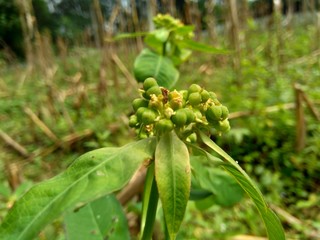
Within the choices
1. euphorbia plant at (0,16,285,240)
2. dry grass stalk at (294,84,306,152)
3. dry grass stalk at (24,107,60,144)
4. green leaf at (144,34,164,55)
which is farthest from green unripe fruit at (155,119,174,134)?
dry grass stalk at (24,107,60,144)

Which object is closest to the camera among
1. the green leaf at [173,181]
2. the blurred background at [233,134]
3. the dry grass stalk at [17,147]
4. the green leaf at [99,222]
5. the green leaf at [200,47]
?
the green leaf at [173,181]

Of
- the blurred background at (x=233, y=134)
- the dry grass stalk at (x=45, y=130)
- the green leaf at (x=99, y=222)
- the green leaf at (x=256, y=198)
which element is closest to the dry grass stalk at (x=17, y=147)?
the blurred background at (x=233, y=134)

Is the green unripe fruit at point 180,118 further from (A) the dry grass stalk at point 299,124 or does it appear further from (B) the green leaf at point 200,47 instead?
(A) the dry grass stalk at point 299,124

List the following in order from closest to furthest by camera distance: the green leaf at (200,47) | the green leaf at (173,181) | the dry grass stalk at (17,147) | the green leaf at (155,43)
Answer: the green leaf at (173,181) → the green leaf at (200,47) → the green leaf at (155,43) → the dry grass stalk at (17,147)

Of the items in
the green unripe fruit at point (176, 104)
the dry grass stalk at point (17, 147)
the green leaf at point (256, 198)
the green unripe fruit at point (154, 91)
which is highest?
the green unripe fruit at point (154, 91)

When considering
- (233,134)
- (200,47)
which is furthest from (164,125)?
(233,134)

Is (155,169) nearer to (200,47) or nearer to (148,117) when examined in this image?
(148,117)

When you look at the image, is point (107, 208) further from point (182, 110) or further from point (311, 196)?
point (311, 196)
